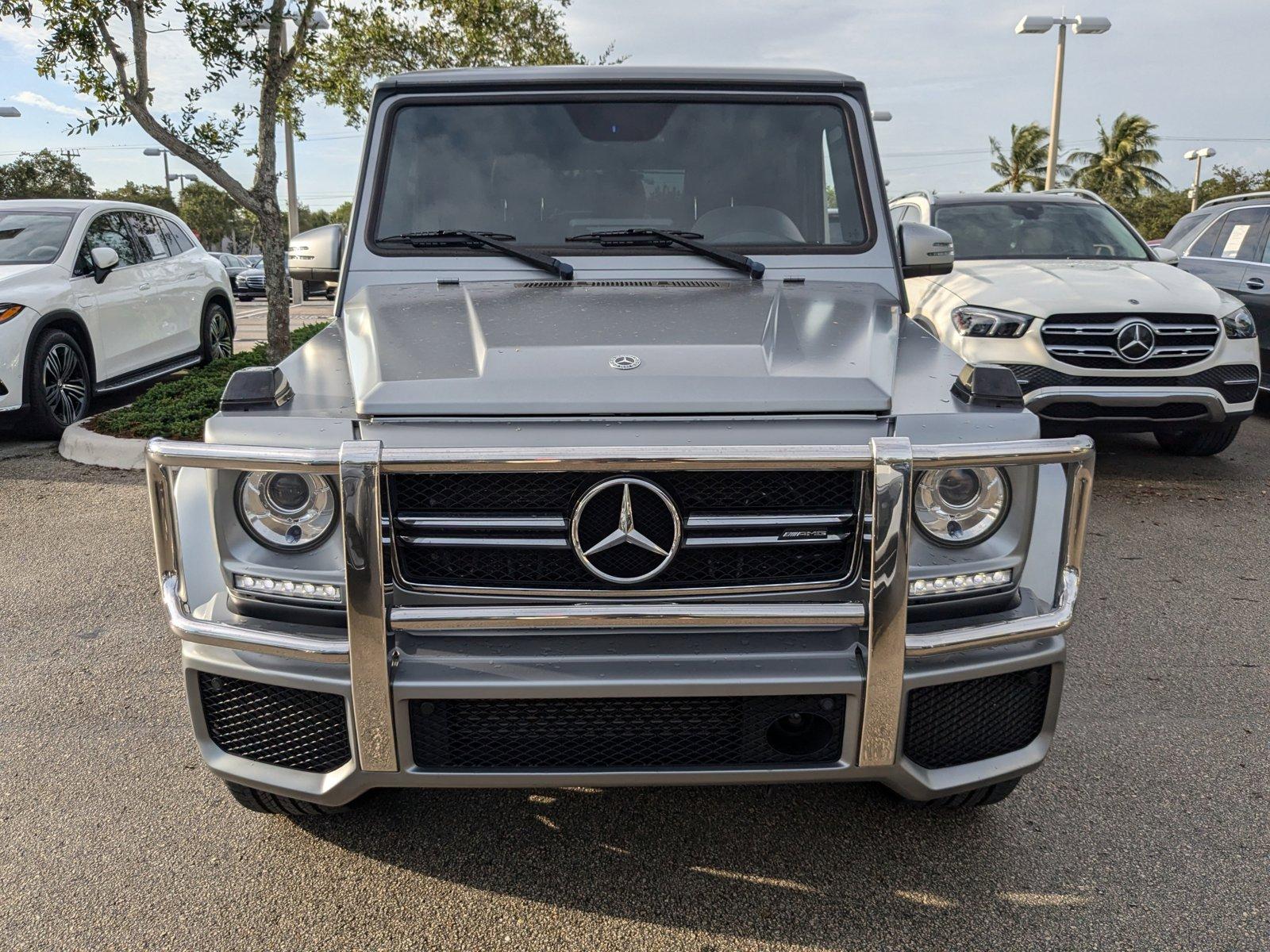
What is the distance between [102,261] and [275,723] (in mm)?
7031

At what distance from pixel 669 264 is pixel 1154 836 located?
207cm

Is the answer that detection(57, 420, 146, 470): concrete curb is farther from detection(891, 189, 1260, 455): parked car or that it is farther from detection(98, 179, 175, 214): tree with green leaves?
detection(98, 179, 175, 214): tree with green leaves

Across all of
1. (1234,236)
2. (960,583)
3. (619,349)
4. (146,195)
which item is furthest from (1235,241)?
(146,195)

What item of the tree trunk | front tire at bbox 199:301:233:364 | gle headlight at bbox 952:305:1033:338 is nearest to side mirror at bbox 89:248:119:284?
the tree trunk

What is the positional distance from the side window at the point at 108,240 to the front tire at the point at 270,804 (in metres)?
6.75

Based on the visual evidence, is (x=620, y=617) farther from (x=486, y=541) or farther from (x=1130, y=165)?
(x=1130, y=165)

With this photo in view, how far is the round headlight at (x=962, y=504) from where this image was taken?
2191 millimetres

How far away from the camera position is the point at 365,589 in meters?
2.00

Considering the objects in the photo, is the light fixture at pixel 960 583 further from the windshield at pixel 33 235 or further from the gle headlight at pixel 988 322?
the windshield at pixel 33 235

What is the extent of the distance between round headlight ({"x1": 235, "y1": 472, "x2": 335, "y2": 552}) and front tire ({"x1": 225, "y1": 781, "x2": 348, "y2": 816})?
674 mm

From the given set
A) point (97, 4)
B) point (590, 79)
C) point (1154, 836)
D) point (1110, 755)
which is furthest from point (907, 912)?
point (97, 4)

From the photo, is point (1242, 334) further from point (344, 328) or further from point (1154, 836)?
point (344, 328)

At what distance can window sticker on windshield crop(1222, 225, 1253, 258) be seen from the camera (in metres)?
8.68

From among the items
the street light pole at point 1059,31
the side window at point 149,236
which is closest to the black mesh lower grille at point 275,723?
the side window at point 149,236
